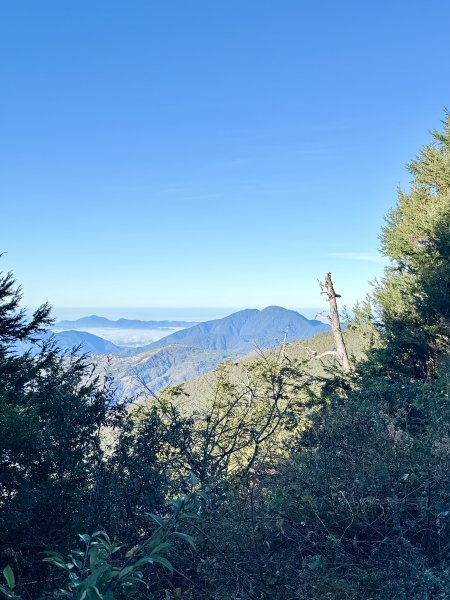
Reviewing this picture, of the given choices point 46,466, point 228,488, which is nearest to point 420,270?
point 228,488

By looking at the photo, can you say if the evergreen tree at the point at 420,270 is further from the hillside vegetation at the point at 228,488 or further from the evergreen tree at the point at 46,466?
the evergreen tree at the point at 46,466

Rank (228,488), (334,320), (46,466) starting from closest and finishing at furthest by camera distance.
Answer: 1. (46,466)
2. (228,488)
3. (334,320)

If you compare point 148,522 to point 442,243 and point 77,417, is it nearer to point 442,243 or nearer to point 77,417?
point 77,417

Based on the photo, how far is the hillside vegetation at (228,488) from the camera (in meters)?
4.73

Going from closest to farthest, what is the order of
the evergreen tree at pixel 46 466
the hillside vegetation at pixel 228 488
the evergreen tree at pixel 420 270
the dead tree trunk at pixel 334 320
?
the hillside vegetation at pixel 228 488 < the evergreen tree at pixel 46 466 < the evergreen tree at pixel 420 270 < the dead tree trunk at pixel 334 320

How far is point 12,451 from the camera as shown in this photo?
257 inches

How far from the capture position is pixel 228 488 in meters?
6.94

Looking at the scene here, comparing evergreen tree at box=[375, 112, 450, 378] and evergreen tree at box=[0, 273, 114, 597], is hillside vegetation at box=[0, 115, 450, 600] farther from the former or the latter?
evergreen tree at box=[375, 112, 450, 378]

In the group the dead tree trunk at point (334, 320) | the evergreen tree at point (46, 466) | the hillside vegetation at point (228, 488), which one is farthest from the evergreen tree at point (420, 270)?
the evergreen tree at point (46, 466)

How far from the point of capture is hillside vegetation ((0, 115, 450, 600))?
473 centimetres

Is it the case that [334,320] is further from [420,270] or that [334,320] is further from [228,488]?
[228,488]

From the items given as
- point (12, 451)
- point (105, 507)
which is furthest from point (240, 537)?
point (12, 451)

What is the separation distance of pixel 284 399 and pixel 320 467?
3005 mm

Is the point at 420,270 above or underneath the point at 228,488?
above
